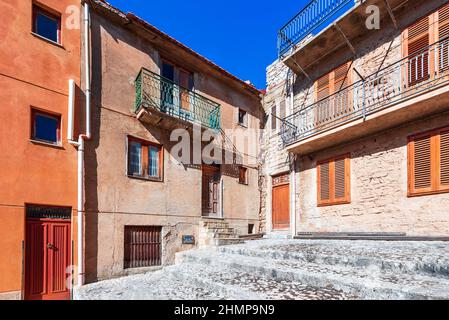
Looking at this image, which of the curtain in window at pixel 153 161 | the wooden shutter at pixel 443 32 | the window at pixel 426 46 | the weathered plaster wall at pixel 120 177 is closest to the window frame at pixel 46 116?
the weathered plaster wall at pixel 120 177

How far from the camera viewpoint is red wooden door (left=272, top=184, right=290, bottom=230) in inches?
469

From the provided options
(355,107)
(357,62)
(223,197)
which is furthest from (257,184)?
(357,62)

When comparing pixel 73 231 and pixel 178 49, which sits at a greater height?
pixel 178 49

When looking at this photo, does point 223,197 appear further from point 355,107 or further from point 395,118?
point 395,118

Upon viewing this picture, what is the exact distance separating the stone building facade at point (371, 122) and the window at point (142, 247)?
5.20 m

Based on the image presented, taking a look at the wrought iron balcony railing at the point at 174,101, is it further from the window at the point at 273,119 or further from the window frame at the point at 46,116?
the window at the point at 273,119

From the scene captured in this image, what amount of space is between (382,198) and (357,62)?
4.56 metres

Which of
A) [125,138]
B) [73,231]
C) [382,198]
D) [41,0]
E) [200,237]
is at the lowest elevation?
[200,237]

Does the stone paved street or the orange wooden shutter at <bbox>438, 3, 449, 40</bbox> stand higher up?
the orange wooden shutter at <bbox>438, 3, 449, 40</bbox>

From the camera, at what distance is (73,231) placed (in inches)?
284

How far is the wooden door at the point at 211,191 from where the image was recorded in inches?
439

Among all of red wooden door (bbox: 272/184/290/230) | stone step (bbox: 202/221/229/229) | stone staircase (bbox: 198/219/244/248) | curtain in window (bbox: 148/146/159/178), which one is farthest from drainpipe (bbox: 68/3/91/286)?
red wooden door (bbox: 272/184/290/230)

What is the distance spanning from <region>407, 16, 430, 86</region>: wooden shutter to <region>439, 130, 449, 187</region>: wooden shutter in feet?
5.37

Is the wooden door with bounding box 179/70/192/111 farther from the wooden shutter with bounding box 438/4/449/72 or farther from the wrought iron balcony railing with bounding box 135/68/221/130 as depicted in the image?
the wooden shutter with bounding box 438/4/449/72
